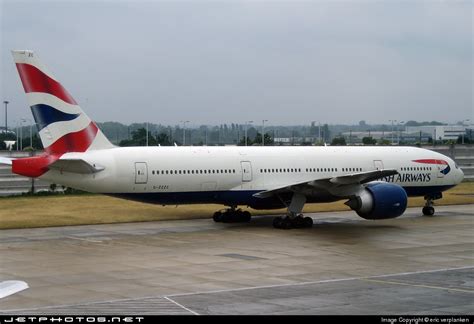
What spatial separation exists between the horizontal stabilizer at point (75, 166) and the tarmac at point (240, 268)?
264cm

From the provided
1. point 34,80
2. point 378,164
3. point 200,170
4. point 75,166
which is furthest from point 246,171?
point 34,80

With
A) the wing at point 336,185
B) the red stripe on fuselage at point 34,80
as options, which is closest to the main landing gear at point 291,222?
the wing at point 336,185

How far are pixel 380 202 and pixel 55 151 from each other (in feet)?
44.8

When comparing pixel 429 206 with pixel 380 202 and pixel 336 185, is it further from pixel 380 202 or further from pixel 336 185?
pixel 336 185

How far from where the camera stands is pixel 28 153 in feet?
181

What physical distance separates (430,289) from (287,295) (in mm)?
3766

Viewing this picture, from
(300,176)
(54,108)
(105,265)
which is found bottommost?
(105,265)

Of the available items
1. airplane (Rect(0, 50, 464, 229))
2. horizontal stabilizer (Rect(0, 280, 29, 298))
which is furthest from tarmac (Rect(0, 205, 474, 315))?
horizontal stabilizer (Rect(0, 280, 29, 298))

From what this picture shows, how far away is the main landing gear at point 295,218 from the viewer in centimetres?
3344

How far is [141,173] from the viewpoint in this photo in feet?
106

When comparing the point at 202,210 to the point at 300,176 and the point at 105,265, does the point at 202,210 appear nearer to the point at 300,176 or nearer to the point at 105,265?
the point at 300,176

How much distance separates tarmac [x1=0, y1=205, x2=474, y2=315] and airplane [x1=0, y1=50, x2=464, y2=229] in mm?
1315

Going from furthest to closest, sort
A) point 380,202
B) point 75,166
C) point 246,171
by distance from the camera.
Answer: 1. point 246,171
2. point 380,202
3. point 75,166

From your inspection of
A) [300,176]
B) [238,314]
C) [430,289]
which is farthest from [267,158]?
[238,314]
